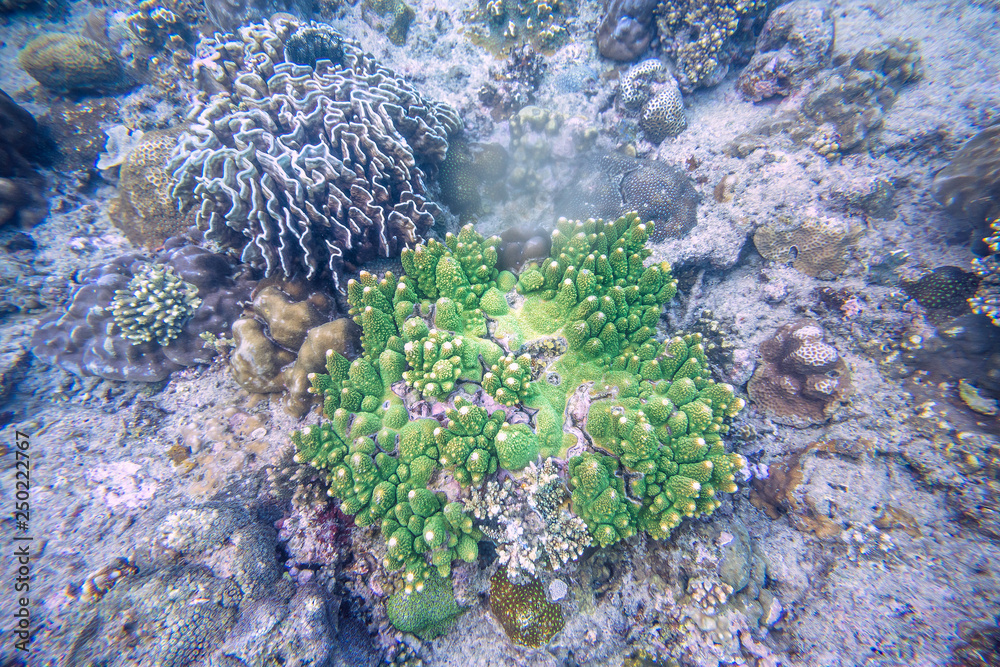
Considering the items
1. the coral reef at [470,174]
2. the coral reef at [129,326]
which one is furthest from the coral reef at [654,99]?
the coral reef at [129,326]

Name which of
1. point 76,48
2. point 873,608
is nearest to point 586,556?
point 873,608

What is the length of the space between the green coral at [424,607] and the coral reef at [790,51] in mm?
10964

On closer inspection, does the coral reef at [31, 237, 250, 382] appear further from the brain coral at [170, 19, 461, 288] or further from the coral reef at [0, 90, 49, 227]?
the coral reef at [0, 90, 49, 227]

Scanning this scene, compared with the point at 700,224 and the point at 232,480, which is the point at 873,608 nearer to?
the point at 700,224

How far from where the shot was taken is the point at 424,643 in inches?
177

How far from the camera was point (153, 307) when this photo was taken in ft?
17.2

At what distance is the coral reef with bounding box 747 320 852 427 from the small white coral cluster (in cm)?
378

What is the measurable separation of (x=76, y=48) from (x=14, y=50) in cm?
180

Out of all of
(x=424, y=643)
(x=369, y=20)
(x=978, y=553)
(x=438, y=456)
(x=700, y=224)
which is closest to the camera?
(x=978, y=553)

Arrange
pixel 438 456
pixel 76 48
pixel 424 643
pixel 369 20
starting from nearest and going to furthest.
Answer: pixel 438 456
pixel 424 643
pixel 76 48
pixel 369 20

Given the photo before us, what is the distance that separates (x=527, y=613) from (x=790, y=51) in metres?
11.7

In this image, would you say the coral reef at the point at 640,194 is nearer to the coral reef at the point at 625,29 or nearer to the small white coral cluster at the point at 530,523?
the coral reef at the point at 625,29

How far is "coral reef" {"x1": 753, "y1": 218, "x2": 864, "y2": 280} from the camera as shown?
5.53 metres

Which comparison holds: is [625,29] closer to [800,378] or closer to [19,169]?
[800,378]
